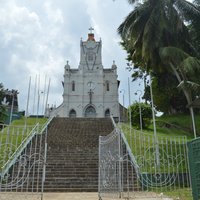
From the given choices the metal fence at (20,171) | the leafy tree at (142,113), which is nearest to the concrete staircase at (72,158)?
the metal fence at (20,171)

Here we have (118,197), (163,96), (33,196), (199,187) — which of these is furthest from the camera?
(163,96)

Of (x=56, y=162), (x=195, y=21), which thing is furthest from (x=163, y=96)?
(x=56, y=162)

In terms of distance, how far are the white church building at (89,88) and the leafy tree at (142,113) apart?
65.1 ft

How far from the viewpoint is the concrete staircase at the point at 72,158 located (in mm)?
9875

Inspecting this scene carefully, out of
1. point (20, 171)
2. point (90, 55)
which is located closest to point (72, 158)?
point (20, 171)

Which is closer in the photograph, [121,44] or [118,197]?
[118,197]

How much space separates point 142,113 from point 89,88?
937 inches

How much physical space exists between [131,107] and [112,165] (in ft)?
42.5

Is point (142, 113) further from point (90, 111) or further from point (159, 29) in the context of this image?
point (90, 111)

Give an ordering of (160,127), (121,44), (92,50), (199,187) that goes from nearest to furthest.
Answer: (199,187) < (160,127) < (121,44) < (92,50)

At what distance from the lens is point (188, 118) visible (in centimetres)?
2627

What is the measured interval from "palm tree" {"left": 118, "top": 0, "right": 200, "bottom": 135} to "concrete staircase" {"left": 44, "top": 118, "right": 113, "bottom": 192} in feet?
18.4

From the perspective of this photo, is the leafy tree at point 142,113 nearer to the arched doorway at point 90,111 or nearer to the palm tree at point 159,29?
the palm tree at point 159,29

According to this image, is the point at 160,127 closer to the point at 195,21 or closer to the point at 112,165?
the point at 195,21
